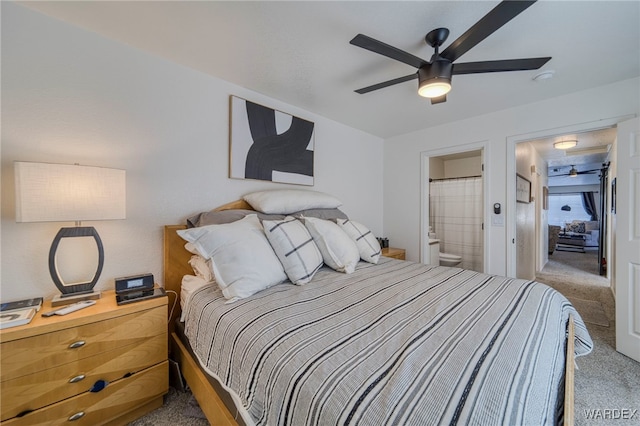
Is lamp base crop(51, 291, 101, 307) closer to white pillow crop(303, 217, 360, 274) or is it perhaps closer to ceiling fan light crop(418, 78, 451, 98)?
white pillow crop(303, 217, 360, 274)

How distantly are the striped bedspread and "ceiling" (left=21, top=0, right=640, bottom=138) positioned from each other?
1.59m

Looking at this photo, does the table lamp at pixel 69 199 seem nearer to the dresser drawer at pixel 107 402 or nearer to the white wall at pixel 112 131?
the white wall at pixel 112 131

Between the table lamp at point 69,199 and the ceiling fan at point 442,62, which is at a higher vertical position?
the ceiling fan at point 442,62

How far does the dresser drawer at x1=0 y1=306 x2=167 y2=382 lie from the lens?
100 cm

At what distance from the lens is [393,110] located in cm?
267

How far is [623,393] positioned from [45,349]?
324cm

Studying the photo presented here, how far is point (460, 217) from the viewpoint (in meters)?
4.19

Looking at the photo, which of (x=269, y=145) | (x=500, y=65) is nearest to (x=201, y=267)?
(x=269, y=145)

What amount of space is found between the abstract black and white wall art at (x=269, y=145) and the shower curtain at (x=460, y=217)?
2.89 m

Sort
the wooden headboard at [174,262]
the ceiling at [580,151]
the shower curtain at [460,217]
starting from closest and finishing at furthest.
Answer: the wooden headboard at [174,262], the ceiling at [580,151], the shower curtain at [460,217]

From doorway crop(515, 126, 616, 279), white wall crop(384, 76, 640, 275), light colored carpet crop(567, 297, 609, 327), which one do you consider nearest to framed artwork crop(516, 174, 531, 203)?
doorway crop(515, 126, 616, 279)

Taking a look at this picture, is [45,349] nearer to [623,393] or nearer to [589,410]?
[589,410]

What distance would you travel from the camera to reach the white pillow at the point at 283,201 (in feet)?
6.79

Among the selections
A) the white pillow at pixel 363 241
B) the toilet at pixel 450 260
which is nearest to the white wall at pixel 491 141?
the toilet at pixel 450 260
